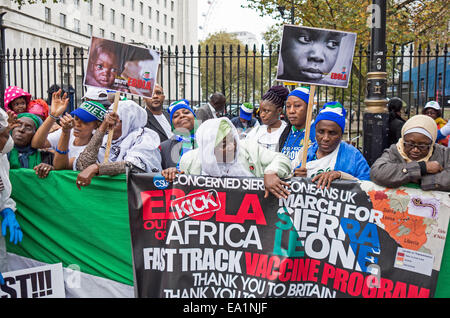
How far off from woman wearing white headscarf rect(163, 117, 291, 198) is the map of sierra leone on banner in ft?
0.35

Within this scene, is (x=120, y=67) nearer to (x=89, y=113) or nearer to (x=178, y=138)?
(x=89, y=113)

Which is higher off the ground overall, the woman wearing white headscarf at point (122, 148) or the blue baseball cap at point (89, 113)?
the blue baseball cap at point (89, 113)

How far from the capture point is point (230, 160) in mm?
3086

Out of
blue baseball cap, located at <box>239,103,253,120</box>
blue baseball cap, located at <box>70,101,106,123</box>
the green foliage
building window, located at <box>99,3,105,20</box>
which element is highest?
building window, located at <box>99,3,105,20</box>

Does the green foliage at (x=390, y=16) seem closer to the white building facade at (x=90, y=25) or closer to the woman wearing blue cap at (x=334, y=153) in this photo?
the white building facade at (x=90, y=25)

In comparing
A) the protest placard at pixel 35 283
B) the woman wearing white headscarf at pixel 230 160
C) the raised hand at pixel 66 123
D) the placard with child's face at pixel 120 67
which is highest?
the placard with child's face at pixel 120 67

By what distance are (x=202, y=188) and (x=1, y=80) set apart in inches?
326

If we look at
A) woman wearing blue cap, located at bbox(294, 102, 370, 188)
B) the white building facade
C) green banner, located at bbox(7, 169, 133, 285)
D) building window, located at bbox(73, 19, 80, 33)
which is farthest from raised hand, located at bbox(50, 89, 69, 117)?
building window, located at bbox(73, 19, 80, 33)

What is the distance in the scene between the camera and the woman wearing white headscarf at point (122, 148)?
3.30m

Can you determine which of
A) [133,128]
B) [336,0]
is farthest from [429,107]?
[133,128]

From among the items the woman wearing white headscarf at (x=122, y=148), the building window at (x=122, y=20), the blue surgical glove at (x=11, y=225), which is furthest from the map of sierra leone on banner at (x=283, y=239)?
the building window at (x=122, y=20)

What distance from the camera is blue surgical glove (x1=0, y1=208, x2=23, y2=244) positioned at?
324cm

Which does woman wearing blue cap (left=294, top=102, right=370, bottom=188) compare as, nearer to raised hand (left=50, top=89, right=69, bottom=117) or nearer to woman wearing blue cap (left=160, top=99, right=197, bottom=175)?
woman wearing blue cap (left=160, top=99, right=197, bottom=175)

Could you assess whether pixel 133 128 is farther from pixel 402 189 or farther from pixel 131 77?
pixel 402 189
